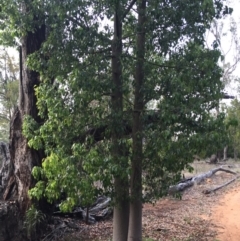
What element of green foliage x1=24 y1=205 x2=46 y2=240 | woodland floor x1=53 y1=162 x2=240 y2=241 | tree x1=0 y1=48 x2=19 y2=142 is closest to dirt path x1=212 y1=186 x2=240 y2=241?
woodland floor x1=53 y1=162 x2=240 y2=241

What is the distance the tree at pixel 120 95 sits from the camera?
20.9 feet

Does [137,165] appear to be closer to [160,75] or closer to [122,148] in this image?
[122,148]

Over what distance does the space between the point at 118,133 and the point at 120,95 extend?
2.79 feet

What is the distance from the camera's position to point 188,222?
1147 centimetres

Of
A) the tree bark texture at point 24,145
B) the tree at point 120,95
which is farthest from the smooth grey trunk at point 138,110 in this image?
the tree bark texture at point 24,145

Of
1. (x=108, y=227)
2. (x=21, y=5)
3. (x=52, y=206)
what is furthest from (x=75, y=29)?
(x=108, y=227)

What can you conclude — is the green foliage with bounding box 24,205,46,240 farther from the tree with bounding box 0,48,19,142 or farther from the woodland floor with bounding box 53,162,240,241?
the tree with bounding box 0,48,19,142

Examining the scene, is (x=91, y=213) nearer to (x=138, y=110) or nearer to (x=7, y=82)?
(x=138, y=110)

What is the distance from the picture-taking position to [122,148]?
695cm

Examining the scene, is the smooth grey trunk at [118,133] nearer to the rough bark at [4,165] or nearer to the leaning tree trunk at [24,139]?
the leaning tree trunk at [24,139]

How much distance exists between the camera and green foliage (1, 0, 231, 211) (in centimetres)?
634

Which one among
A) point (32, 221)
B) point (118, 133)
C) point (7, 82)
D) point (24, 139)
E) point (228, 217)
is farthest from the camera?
point (7, 82)

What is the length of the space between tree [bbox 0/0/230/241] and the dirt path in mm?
3904

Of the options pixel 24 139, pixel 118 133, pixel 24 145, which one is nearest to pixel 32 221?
pixel 24 145
